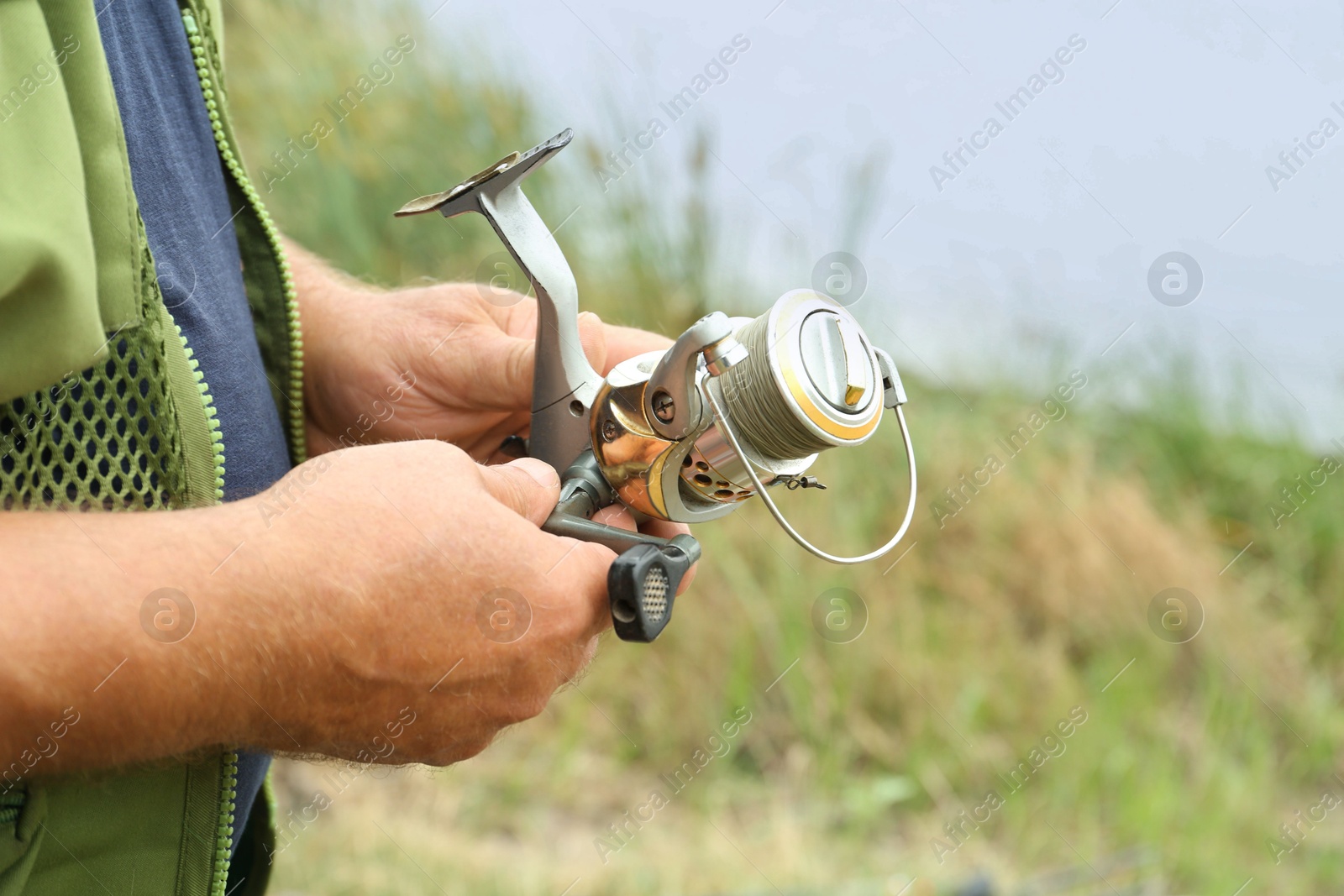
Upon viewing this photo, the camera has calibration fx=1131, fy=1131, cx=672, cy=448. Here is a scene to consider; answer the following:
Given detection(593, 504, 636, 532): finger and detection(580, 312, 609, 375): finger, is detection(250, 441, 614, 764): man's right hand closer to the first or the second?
detection(593, 504, 636, 532): finger

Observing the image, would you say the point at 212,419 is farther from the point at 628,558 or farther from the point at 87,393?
the point at 628,558

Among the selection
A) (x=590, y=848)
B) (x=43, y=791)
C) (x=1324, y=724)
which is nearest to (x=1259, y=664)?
(x=1324, y=724)

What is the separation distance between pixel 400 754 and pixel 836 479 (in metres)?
2.40

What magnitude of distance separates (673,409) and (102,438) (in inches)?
23.0

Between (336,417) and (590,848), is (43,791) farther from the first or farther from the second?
(590,848)

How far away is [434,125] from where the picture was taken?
402 centimetres

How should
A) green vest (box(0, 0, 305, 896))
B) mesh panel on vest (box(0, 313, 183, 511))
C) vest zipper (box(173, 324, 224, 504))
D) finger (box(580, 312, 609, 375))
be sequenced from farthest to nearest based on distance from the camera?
finger (box(580, 312, 609, 375))
vest zipper (box(173, 324, 224, 504))
mesh panel on vest (box(0, 313, 183, 511))
green vest (box(0, 0, 305, 896))

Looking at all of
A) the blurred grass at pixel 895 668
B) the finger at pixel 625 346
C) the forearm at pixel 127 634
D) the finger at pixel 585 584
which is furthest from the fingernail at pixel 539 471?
the blurred grass at pixel 895 668

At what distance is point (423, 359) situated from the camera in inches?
62.8

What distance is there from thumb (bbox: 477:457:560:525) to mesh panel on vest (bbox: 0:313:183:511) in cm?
32

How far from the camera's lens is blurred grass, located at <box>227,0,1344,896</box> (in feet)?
9.03

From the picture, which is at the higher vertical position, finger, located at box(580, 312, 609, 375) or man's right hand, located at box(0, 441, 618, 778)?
finger, located at box(580, 312, 609, 375)

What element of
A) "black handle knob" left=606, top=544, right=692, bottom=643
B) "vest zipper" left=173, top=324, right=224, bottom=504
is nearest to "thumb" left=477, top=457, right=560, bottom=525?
"black handle knob" left=606, top=544, right=692, bottom=643

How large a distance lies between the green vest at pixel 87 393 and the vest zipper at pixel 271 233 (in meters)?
0.32
